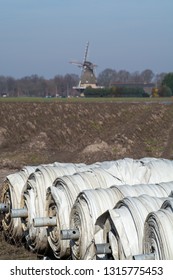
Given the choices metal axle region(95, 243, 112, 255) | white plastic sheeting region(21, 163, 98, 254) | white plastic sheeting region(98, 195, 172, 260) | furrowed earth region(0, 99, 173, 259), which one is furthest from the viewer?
furrowed earth region(0, 99, 173, 259)

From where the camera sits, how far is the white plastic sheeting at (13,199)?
374 inches

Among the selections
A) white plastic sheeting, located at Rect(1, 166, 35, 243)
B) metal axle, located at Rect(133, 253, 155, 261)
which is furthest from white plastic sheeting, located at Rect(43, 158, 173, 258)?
metal axle, located at Rect(133, 253, 155, 261)

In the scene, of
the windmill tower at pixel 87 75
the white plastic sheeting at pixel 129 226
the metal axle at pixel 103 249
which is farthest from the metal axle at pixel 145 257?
the windmill tower at pixel 87 75

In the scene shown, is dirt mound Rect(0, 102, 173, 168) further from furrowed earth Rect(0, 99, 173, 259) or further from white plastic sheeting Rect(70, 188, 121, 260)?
white plastic sheeting Rect(70, 188, 121, 260)

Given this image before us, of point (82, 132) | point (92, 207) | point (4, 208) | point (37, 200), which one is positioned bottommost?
point (82, 132)

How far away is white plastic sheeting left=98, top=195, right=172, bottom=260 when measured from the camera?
21.3 feet

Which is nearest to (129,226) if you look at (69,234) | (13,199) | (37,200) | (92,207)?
(92,207)

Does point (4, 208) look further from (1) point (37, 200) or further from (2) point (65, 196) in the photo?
(2) point (65, 196)

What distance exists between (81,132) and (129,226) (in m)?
28.6

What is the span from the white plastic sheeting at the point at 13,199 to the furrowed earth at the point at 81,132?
12.9 meters

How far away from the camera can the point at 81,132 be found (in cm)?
3516

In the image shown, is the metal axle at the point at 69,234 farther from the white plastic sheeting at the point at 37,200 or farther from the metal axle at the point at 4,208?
the metal axle at the point at 4,208

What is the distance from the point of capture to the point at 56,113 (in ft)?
124

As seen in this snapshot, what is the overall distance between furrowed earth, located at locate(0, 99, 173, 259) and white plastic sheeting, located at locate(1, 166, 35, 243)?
1291 centimetres
